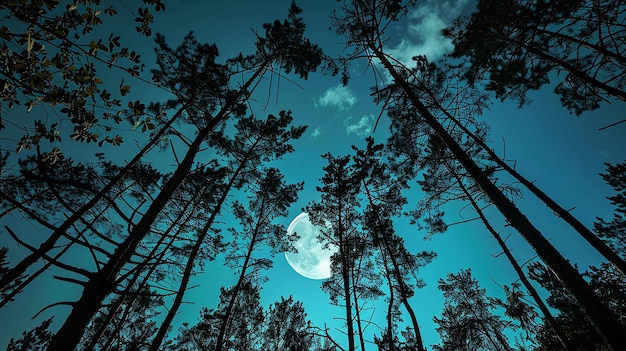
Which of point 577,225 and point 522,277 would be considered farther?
point 522,277

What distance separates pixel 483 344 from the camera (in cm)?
1625

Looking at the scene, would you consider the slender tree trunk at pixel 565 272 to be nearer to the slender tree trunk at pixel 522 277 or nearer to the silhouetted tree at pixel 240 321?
the slender tree trunk at pixel 522 277

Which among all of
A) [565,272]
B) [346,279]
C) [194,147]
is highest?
[346,279]

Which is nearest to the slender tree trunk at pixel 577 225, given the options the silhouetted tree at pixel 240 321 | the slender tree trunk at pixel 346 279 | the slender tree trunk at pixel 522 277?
the slender tree trunk at pixel 522 277

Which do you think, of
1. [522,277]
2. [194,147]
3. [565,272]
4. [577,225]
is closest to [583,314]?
[522,277]

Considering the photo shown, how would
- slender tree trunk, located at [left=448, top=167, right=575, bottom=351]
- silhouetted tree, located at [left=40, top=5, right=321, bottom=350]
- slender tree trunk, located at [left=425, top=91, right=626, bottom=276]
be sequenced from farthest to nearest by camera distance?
slender tree trunk, located at [left=448, top=167, right=575, bottom=351] → slender tree trunk, located at [left=425, top=91, right=626, bottom=276] → silhouetted tree, located at [left=40, top=5, right=321, bottom=350]

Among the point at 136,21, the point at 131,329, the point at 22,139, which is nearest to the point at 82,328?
the point at 22,139

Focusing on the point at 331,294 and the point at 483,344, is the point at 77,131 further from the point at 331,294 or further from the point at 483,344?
the point at 483,344

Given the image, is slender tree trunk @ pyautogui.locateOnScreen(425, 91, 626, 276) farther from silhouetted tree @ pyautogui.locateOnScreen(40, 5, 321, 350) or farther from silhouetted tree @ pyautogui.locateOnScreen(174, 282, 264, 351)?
silhouetted tree @ pyautogui.locateOnScreen(174, 282, 264, 351)

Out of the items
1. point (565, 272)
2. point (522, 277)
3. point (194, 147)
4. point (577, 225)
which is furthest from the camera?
point (522, 277)

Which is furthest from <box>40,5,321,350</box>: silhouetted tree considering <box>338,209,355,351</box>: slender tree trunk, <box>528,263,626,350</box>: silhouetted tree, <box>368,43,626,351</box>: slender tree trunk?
<box>528,263,626,350</box>: silhouetted tree

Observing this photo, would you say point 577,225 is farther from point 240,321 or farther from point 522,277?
point 240,321

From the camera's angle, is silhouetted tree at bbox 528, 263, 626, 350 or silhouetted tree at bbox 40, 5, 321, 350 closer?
silhouetted tree at bbox 40, 5, 321, 350

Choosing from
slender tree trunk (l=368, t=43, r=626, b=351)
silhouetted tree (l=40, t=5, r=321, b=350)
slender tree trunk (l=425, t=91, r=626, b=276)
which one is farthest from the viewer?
slender tree trunk (l=425, t=91, r=626, b=276)
